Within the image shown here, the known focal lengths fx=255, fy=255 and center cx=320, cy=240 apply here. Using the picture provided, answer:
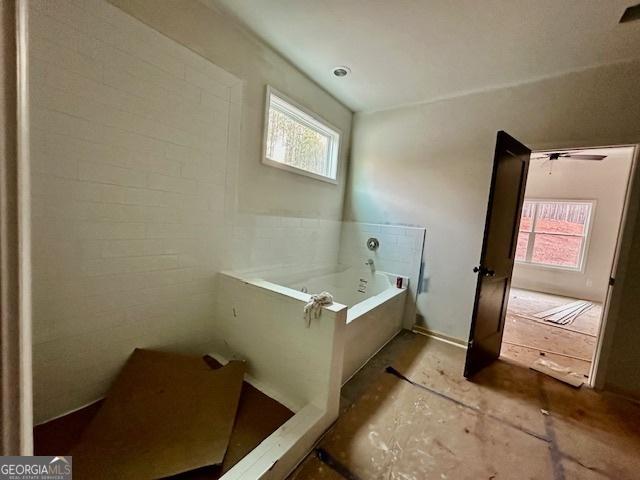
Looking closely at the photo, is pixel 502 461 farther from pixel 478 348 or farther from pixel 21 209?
pixel 21 209

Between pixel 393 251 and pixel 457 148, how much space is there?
4.25ft

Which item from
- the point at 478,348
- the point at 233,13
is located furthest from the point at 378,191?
the point at 233,13

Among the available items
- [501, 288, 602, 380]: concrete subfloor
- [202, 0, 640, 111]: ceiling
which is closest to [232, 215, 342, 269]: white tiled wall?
[202, 0, 640, 111]: ceiling

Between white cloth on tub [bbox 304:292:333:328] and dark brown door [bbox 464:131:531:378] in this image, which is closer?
white cloth on tub [bbox 304:292:333:328]

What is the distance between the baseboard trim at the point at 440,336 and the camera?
2695 millimetres

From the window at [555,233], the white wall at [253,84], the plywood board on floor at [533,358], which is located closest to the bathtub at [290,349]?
the white wall at [253,84]

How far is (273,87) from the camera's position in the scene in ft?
7.55

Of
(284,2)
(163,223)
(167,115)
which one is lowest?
(163,223)

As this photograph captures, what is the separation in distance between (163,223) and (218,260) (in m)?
0.51

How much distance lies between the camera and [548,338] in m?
3.04

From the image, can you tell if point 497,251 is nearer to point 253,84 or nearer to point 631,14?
point 631,14

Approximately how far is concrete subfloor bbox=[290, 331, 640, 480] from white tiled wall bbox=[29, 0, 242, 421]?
1.32 metres

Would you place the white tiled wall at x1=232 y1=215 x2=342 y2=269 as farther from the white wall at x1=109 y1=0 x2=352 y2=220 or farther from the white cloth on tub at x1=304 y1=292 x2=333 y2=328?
the white cloth on tub at x1=304 y1=292 x2=333 y2=328

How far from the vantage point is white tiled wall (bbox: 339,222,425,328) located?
292 cm
